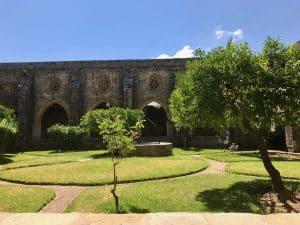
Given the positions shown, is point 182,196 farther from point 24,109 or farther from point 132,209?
point 24,109

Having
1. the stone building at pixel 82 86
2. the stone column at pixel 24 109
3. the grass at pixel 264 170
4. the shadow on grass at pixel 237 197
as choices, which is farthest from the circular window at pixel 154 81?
the shadow on grass at pixel 237 197

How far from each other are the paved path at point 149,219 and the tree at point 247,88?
588 cm

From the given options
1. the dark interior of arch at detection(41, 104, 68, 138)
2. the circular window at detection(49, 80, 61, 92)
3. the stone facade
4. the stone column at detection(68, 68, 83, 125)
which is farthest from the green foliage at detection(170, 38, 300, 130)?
the dark interior of arch at detection(41, 104, 68, 138)

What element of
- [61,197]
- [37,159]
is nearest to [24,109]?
[37,159]

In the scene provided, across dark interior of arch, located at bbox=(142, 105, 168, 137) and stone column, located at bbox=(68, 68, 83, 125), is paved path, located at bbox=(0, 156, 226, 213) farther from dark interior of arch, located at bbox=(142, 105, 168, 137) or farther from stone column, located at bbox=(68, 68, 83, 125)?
dark interior of arch, located at bbox=(142, 105, 168, 137)

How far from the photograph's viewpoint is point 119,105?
29.9m

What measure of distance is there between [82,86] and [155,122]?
8.25 metres

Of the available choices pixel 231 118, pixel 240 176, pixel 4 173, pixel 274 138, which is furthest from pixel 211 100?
pixel 274 138

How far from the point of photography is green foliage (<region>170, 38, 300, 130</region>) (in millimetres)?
8711

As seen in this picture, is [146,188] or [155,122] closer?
[146,188]

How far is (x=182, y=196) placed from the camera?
31.4ft

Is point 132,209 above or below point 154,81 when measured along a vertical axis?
below

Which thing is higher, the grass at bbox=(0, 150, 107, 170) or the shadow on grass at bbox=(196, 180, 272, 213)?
the grass at bbox=(0, 150, 107, 170)

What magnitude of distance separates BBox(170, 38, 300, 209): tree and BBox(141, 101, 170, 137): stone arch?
22.8 m
